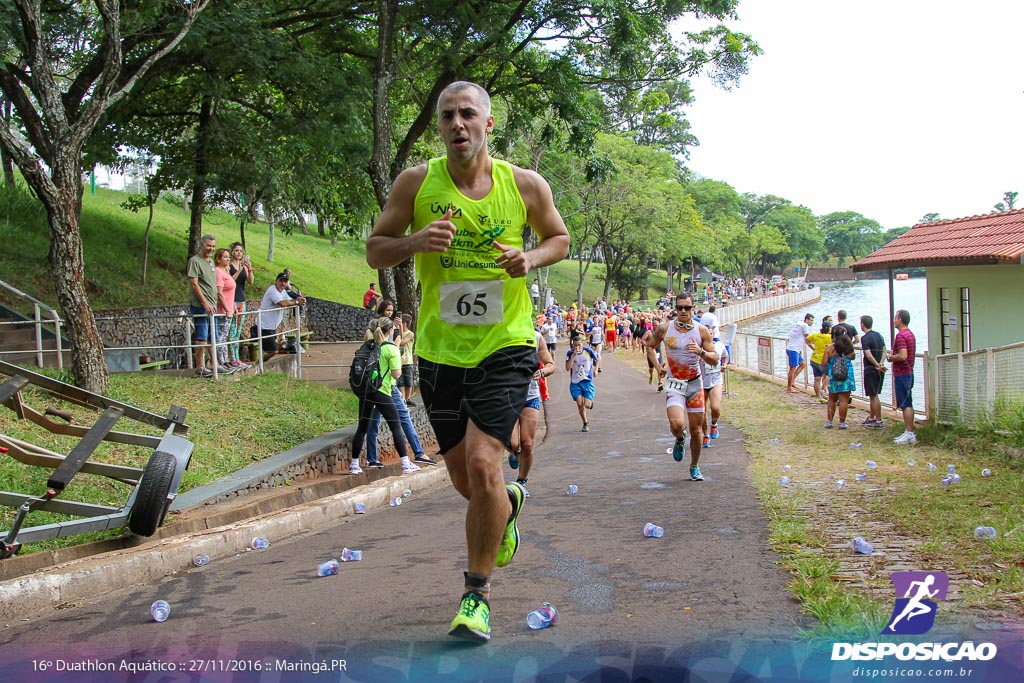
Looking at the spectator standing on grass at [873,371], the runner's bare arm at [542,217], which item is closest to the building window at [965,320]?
the spectator standing on grass at [873,371]

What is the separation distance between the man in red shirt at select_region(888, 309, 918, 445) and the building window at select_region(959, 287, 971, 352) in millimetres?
3276

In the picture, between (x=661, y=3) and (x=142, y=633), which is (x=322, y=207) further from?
(x=142, y=633)

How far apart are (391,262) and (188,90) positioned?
20633 mm

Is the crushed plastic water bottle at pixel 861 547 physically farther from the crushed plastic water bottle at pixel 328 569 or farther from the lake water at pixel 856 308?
the lake water at pixel 856 308

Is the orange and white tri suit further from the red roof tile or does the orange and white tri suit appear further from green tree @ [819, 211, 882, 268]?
green tree @ [819, 211, 882, 268]

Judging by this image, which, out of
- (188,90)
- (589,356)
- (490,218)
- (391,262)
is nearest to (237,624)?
(391,262)

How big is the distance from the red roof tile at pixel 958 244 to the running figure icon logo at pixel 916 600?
36.6ft

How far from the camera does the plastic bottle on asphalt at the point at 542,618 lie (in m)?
4.25

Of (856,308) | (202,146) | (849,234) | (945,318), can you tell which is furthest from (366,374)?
(849,234)

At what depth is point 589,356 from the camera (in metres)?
17.2

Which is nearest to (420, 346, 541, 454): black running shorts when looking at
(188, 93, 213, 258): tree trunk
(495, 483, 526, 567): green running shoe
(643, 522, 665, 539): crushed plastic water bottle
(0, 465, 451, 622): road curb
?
(495, 483, 526, 567): green running shoe

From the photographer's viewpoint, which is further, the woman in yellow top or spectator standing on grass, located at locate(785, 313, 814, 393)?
spectator standing on grass, located at locate(785, 313, 814, 393)

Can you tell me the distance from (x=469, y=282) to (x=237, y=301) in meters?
13.2

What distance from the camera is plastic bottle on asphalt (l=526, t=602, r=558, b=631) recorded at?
4.25 m
